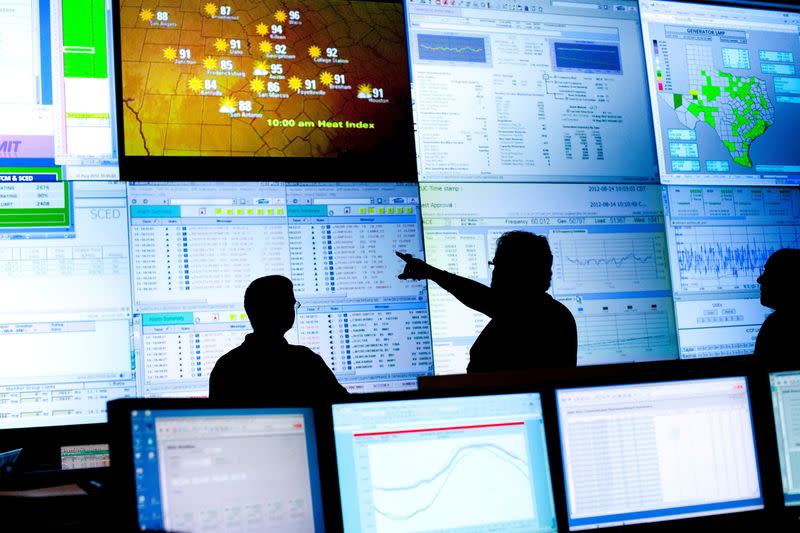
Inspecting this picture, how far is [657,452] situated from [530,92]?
2560 mm

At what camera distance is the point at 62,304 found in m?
3.18

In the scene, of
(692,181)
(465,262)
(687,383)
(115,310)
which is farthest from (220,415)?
(692,181)

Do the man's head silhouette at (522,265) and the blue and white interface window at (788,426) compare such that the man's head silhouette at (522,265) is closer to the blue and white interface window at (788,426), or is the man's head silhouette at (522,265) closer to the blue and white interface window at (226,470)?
the blue and white interface window at (788,426)

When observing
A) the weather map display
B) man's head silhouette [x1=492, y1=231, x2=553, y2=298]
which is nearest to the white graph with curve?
man's head silhouette [x1=492, y1=231, x2=553, y2=298]

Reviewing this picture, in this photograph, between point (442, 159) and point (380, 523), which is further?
point (442, 159)

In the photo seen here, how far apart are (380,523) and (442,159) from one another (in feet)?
8.03

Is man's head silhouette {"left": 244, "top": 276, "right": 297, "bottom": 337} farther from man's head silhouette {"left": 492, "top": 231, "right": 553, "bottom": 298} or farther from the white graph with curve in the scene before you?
the white graph with curve

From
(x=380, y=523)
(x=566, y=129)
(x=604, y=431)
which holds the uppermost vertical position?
(x=566, y=129)

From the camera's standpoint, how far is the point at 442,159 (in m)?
3.71

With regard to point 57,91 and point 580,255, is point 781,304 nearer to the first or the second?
point 580,255

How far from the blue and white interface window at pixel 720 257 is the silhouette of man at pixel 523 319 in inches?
57.6

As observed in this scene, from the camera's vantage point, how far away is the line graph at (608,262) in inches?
150

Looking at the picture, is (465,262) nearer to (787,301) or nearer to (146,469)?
(787,301)

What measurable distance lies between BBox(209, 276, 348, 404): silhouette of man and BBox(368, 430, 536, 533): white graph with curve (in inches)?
42.3
